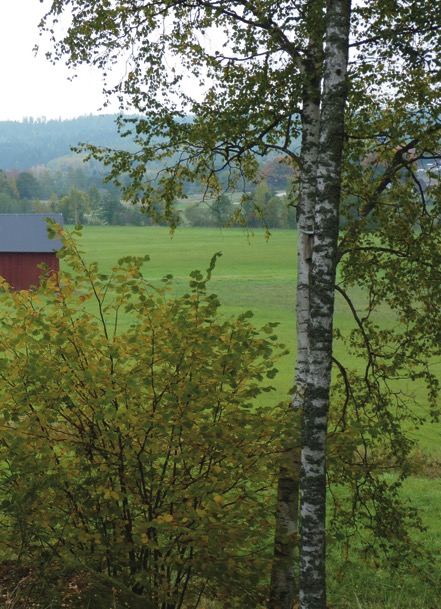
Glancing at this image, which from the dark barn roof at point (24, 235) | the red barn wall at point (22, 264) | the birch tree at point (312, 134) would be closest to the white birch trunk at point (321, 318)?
the birch tree at point (312, 134)

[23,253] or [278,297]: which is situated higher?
[23,253]

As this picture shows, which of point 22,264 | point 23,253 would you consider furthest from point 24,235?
point 22,264

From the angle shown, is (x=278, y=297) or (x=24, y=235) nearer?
(x=24, y=235)

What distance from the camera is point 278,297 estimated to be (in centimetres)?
→ 5934

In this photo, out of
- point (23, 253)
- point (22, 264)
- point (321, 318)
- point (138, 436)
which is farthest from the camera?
point (22, 264)

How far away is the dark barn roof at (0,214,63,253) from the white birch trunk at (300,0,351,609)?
50160 millimetres

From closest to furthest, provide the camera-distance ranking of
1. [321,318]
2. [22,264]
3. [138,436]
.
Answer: [138,436] < [321,318] < [22,264]

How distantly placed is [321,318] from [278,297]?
2021 inches

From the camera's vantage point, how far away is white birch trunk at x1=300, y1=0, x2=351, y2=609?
8.12 metres

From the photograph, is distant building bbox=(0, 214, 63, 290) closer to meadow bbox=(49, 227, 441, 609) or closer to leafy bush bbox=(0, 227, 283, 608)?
meadow bbox=(49, 227, 441, 609)

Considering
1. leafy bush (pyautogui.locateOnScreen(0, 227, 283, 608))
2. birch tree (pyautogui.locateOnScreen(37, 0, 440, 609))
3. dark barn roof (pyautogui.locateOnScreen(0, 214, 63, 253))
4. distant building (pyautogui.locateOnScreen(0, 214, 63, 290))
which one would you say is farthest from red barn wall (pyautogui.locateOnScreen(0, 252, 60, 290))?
leafy bush (pyautogui.locateOnScreen(0, 227, 283, 608))

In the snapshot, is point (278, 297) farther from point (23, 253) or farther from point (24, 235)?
point (24, 235)

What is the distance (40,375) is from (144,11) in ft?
21.5

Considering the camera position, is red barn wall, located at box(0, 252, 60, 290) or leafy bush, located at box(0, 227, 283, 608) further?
red barn wall, located at box(0, 252, 60, 290)
